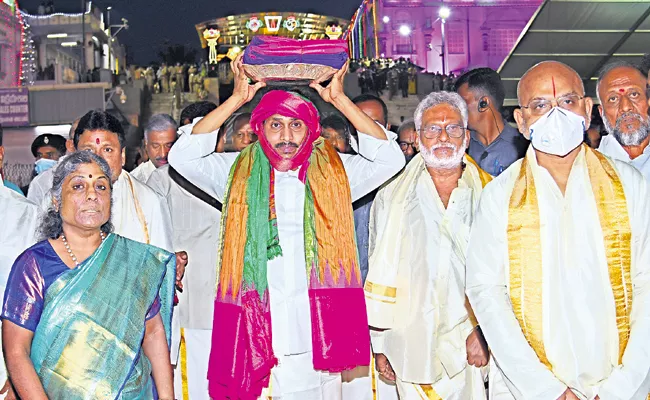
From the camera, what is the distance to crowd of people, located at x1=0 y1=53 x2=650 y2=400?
10.4 ft

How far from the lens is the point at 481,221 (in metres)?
3.37

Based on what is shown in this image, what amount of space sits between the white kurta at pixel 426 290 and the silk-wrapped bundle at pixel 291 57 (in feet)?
2.61

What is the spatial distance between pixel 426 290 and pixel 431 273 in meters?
0.09

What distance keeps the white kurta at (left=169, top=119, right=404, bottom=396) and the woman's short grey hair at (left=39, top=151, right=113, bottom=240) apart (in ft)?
2.26

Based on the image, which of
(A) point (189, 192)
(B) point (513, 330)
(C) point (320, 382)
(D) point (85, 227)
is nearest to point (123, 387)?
(D) point (85, 227)

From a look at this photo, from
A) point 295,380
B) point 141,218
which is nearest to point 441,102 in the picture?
point 295,380

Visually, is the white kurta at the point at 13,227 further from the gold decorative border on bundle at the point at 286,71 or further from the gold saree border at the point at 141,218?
the gold decorative border on bundle at the point at 286,71

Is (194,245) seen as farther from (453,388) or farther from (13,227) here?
(453,388)

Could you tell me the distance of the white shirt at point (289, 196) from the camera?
157 inches

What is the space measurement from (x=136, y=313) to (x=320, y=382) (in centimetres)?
110

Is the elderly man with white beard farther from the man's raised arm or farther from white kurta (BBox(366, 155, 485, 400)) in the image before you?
the man's raised arm

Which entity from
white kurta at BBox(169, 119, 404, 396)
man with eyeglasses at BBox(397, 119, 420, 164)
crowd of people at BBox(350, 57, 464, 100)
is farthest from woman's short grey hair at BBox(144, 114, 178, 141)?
crowd of people at BBox(350, 57, 464, 100)

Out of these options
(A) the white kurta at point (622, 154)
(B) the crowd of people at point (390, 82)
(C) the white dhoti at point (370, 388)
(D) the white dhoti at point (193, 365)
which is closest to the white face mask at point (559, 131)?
(A) the white kurta at point (622, 154)

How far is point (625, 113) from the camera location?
171 inches
